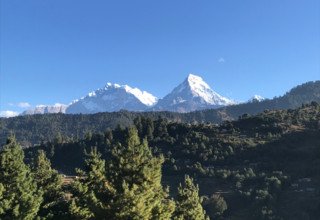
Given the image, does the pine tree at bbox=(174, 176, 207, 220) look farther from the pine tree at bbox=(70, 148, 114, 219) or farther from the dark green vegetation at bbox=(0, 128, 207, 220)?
the pine tree at bbox=(70, 148, 114, 219)

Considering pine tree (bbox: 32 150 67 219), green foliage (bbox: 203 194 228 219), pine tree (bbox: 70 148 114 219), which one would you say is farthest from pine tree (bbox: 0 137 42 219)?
green foliage (bbox: 203 194 228 219)

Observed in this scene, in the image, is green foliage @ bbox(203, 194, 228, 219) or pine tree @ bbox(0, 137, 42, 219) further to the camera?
green foliage @ bbox(203, 194, 228, 219)

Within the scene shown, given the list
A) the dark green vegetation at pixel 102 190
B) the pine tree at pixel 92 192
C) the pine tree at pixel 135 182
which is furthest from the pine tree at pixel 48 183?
the pine tree at pixel 135 182

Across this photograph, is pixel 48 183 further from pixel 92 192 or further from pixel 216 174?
pixel 216 174

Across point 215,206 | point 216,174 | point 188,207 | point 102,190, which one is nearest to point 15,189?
point 102,190

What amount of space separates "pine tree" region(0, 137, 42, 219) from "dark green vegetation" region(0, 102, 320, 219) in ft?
13.6

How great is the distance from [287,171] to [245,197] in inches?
923

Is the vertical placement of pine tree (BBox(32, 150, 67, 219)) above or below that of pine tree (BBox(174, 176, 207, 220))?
above

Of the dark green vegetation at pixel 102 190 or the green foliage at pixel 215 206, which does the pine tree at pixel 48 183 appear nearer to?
the dark green vegetation at pixel 102 190

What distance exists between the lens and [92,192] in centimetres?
3769

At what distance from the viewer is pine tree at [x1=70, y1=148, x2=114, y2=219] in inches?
1445

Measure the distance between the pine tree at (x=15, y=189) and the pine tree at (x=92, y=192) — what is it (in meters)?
3.85

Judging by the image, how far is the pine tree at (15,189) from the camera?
143 feet

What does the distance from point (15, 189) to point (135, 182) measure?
15234 millimetres
